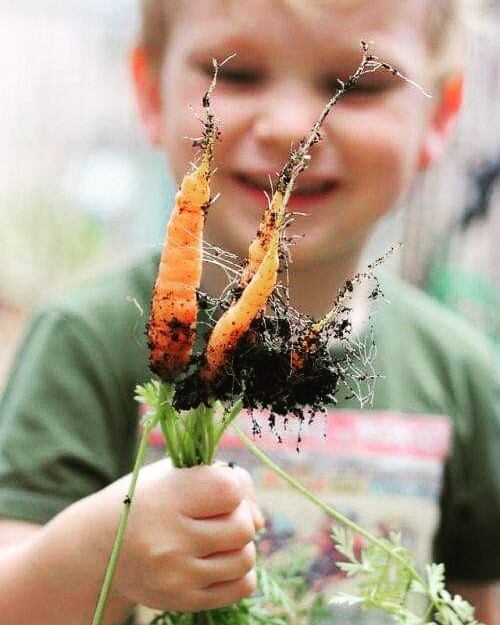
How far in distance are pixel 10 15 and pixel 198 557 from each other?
40.8 inches

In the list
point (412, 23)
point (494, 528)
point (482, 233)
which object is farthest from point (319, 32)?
point (482, 233)

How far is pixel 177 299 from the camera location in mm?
385

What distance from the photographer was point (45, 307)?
2.22 feet

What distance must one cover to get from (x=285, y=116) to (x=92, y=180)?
0.83m

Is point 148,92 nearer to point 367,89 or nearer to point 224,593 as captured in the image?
point 367,89

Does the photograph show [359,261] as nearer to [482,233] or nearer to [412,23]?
[412,23]

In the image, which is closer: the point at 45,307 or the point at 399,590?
the point at 399,590

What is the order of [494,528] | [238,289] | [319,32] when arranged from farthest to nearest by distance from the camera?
[494,528], [319,32], [238,289]

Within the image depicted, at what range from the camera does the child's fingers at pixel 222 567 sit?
0.42 metres

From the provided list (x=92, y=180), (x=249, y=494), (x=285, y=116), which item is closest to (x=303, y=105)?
(x=285, y=116)

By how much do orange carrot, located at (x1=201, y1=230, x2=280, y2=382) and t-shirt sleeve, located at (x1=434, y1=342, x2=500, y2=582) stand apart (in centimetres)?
39

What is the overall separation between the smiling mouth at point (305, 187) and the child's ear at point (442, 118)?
123 mm

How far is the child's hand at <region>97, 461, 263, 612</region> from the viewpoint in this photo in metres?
0.41

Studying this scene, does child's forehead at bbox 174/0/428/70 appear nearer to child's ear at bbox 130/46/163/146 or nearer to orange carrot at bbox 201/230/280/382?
child's ear at bbox 130/46/163/146
